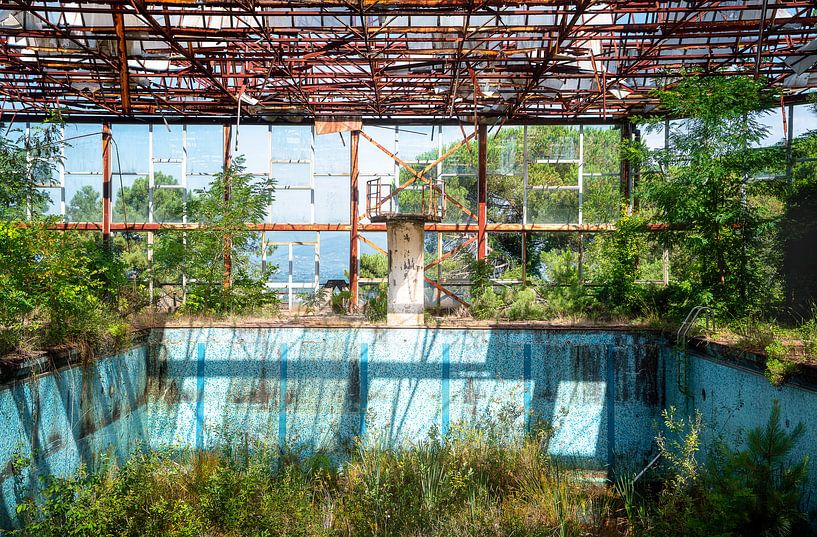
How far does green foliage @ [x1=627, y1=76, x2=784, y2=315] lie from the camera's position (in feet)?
38.7

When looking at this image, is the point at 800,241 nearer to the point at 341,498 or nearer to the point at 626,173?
the point at 626,173

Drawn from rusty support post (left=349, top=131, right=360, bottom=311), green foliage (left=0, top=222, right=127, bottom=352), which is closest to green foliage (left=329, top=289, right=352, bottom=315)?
rusty support post (left=349, top=131, right=360, bottom=311)

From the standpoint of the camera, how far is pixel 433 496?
9.37 metres

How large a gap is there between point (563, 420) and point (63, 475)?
8566 millimetres

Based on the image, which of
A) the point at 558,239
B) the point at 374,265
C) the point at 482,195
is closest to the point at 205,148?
the point at 374,265

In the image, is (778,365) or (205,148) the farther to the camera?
(205,148)

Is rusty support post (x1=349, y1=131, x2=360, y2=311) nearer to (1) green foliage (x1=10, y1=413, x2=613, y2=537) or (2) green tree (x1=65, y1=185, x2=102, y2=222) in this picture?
(2) green tree (x1=65, y1=185, x2=102, y2=222)

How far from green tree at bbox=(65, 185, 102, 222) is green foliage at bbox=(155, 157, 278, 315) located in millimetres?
4536

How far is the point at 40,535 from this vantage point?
7906 millimetres

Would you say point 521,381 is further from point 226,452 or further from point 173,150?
point 173,150

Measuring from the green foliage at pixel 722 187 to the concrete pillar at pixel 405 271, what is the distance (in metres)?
4.63

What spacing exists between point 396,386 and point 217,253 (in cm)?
534

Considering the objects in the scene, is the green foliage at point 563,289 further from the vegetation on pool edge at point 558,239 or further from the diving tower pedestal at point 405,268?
the diving tower pedestal at point 405,268

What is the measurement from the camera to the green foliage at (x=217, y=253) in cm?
1497
